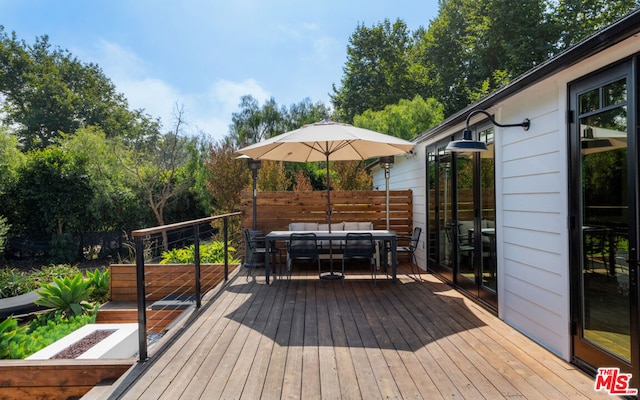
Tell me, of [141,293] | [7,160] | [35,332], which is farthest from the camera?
[7,160]

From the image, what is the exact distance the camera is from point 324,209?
23.1ft

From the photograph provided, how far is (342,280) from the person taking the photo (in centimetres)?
515

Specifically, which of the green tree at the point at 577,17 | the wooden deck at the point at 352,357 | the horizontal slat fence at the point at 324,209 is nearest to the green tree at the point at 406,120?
the horizontal slat fence at the point at 324,209

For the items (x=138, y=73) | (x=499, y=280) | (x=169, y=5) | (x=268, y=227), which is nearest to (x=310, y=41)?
(x=169, y=5)

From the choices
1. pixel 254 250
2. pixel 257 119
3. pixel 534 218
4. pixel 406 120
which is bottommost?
pixel 254 250

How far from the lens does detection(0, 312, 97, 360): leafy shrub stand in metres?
3.64

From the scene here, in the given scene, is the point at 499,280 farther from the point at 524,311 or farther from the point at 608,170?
the point at 608,170

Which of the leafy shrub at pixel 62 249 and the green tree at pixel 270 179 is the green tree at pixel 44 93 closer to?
the leafy shrub at pixel 62 249

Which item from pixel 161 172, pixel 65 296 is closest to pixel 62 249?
pixel 161 172

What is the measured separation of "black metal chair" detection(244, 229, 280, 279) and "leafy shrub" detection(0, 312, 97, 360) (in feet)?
7.52

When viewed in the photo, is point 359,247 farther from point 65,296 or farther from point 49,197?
point 49,197

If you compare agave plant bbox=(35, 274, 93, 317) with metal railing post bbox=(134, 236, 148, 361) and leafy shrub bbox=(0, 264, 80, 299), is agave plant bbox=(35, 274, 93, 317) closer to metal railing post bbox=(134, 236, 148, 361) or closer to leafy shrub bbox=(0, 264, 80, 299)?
leafy shrub bbox=(0, 264, 80, 299)
